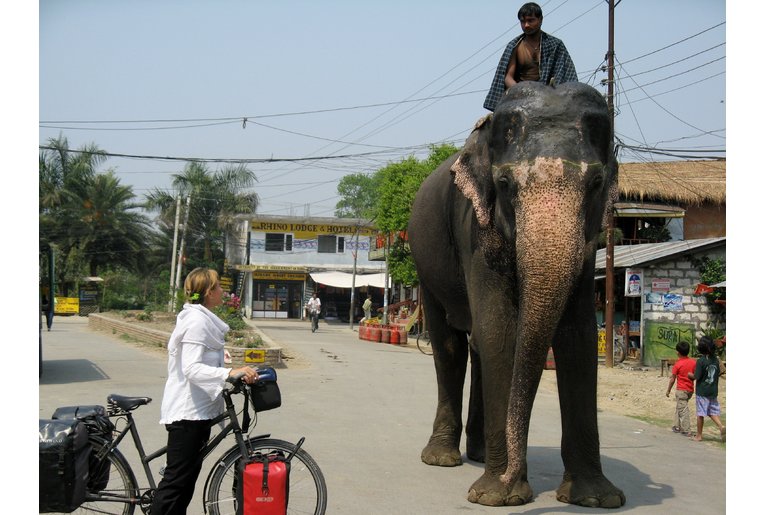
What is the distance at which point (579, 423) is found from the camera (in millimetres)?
6648

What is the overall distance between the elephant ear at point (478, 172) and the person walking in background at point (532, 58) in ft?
2.42

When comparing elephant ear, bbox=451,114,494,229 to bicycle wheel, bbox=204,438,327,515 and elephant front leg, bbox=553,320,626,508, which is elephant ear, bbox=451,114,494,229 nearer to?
elephant front leg, bbox=553,320,626,508

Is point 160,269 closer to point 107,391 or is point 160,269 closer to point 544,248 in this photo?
point 107,391

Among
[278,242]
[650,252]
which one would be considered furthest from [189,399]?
[278,242]

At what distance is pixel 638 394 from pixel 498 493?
1004 centimetres

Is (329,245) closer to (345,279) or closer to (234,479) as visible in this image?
(345,279)

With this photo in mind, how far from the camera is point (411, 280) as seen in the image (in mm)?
32438

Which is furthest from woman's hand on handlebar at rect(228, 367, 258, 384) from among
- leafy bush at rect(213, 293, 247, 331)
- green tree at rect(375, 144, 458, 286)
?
green tree at rect(375, 144, 458, 286)

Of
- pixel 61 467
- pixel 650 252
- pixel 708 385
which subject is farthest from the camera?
pixel 650 252

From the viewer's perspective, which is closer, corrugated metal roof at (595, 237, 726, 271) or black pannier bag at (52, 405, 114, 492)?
black pannier bag at (52, 405, 114, 492)

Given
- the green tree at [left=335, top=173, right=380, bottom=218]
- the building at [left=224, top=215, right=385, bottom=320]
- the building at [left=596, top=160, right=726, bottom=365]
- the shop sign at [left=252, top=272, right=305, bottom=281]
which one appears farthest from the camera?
the green tree at [left=335, top=173, right=380, bottom=218]

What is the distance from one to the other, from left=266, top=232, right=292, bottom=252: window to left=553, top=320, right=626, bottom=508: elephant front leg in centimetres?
5003

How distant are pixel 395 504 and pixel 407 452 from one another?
2259 millimetres

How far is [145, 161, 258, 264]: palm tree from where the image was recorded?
5791 cm
